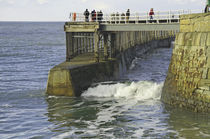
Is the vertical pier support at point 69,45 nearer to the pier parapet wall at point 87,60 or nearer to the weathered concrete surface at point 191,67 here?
the pier parapet wall at point 87,60

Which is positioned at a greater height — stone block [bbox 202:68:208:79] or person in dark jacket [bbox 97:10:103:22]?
person in dark jacket [bbox 97:10:103:22]

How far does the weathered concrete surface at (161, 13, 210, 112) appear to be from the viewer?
2114 cm

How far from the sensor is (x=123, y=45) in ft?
138

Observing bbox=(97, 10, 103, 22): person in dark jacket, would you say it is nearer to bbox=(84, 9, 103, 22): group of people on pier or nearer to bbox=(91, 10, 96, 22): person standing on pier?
bbox=(84, 9, 103, 22): group of people on pier

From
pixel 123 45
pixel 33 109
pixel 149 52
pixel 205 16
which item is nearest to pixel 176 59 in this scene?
pixel 205 16

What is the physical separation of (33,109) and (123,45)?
18618mm

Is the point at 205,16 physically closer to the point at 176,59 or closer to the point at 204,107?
the point at 176,59

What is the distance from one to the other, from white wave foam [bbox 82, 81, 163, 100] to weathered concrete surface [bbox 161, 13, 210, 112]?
14.3 ft

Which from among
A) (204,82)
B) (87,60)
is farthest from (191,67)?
(87,60)

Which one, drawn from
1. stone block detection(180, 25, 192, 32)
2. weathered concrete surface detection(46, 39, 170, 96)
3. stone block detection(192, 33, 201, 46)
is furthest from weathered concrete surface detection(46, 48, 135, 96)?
stone block detection(192, 33, 201, 46)

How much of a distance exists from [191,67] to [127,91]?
8.42m

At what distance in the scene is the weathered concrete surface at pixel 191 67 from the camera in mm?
21141

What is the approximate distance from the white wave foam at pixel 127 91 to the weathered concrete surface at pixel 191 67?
437 centimetres

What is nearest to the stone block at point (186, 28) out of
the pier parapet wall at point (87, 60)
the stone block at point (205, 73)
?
the stone block at point (205, 73)
